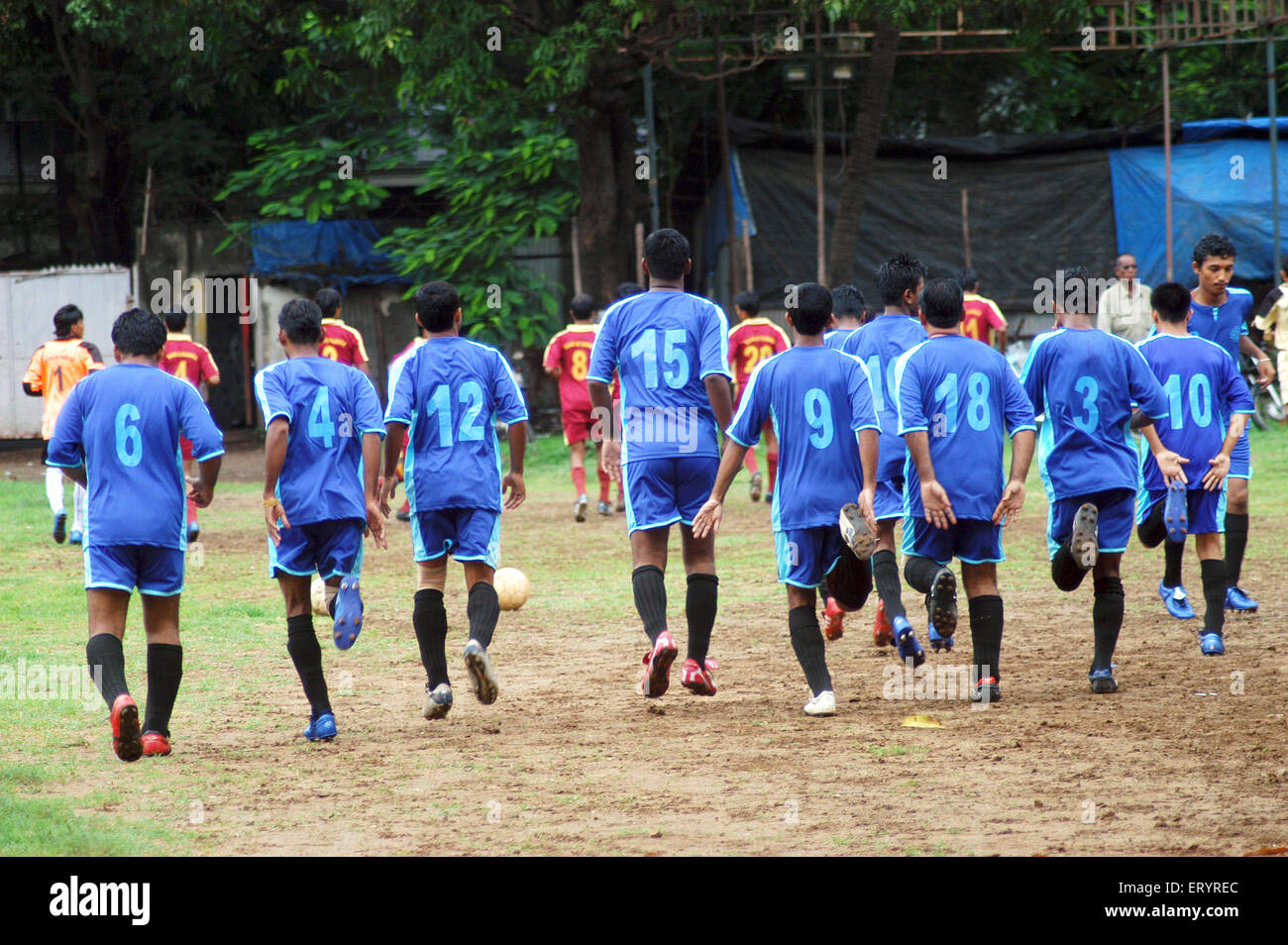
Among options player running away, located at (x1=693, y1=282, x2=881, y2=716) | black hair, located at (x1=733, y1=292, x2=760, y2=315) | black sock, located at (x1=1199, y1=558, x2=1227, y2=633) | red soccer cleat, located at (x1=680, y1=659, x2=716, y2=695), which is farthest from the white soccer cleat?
black hair, located at (x1=733, y1=292, x2=760, y2=315)

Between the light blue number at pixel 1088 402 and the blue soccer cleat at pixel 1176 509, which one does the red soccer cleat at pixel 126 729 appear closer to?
the light blue number at pixel 1088 402

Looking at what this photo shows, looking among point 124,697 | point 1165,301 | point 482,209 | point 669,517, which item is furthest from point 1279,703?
point 482,209

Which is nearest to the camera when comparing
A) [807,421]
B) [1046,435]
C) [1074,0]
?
[807,421]

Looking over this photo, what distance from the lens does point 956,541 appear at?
23.2ft

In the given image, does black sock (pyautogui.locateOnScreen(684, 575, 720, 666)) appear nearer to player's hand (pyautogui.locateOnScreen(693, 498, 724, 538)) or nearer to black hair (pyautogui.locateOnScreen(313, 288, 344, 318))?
player's hand (pyautogui.locateOnScreen(693, 498, 724, 538))

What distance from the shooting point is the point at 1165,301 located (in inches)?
316

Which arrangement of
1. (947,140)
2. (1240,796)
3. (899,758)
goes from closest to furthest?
(1240,796) < (899,758) < (947,140)

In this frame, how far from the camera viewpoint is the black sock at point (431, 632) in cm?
681

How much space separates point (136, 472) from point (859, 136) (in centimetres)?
1597

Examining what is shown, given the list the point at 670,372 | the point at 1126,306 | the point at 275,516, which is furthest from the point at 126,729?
the point at 1126,306

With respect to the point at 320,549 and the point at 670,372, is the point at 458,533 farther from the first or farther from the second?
the point at 670,372

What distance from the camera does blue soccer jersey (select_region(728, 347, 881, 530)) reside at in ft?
22.0

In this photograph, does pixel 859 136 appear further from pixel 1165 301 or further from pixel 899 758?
pixel 899 758

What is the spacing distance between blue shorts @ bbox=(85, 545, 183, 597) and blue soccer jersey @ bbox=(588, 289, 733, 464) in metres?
2.12
